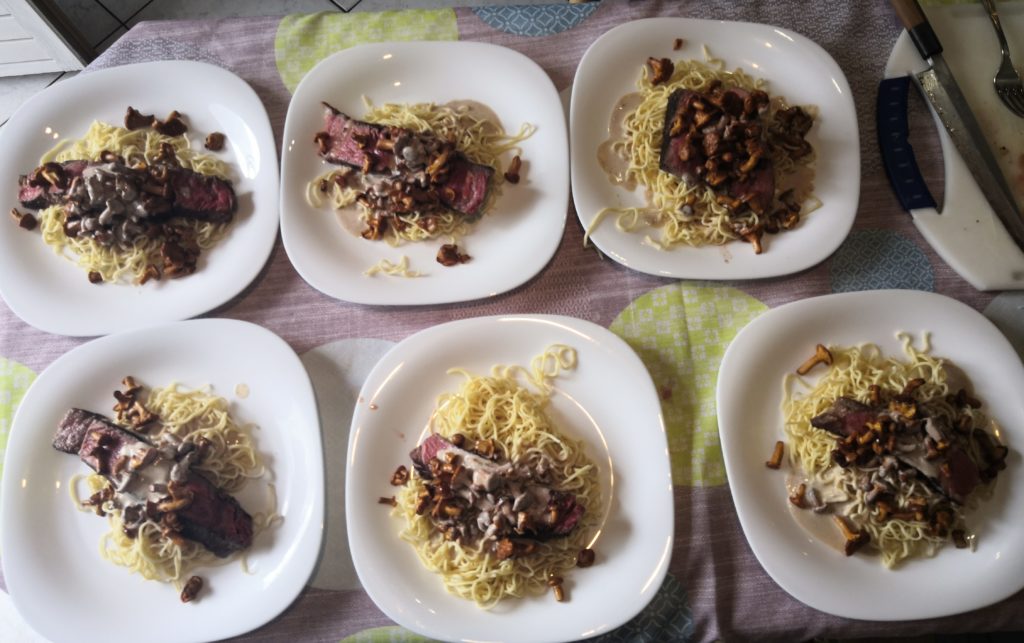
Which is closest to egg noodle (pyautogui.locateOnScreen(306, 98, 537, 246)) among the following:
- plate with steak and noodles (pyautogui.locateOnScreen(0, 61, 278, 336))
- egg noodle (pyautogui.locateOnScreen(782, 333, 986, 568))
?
plate with steak and noodles (pyautogui.locateOnScreen(0, 61, 278, 336))

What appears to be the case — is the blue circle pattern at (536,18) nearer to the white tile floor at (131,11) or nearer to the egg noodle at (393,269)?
the egg noodle at (393,269)

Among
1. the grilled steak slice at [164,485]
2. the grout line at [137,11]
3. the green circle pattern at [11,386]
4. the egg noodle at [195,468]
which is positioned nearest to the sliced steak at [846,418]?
the egg noodle at [195,468]

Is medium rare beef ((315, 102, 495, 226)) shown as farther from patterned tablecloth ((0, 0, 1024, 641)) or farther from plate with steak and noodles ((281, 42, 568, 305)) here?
patterned tablecloth ((0, 0, 1024, 641))

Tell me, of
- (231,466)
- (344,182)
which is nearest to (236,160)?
(344,182)

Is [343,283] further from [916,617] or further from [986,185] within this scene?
[986,185]

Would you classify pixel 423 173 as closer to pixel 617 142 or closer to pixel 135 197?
pixel 617 142

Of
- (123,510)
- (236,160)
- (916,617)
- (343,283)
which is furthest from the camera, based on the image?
(236,160)

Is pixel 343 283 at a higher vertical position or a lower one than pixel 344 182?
lower
